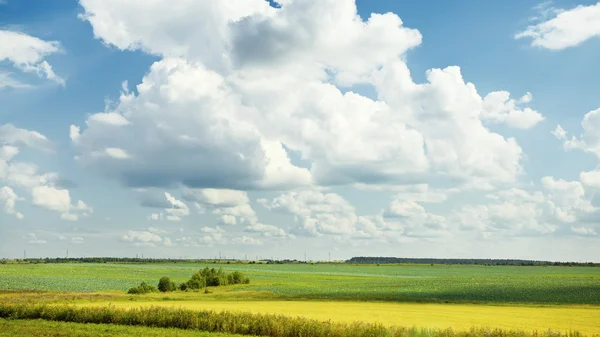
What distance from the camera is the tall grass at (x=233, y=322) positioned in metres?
31.3

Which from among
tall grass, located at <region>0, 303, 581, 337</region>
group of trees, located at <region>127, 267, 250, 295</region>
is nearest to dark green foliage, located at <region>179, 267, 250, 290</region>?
group of trees, located at <region>127, 267, 250, 295</region>

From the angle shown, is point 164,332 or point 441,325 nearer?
point 164,332

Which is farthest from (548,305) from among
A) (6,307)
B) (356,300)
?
(6,307)

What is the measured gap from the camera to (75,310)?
41750mm

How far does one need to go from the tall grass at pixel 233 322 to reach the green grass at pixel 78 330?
1713 millimetres

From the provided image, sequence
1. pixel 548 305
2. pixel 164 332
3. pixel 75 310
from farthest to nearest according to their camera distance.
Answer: pixel 548 305 → pixel 75 310 → pixel 164 332

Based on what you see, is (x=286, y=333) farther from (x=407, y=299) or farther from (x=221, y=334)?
(x=407, y=299)

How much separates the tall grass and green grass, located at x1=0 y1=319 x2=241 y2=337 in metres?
1.71

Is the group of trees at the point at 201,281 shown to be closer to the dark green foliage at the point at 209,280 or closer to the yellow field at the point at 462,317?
the dark green foliage at the point at 209,280

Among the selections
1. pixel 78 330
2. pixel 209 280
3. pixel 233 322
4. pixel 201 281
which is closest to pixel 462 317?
pixel 233 322

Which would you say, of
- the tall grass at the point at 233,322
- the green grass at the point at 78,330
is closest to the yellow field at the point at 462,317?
the tall grass at the point at 233,322

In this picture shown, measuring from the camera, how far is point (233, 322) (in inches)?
1404

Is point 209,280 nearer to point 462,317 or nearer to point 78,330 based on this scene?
point 462,317

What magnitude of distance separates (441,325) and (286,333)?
13991 millimetres
